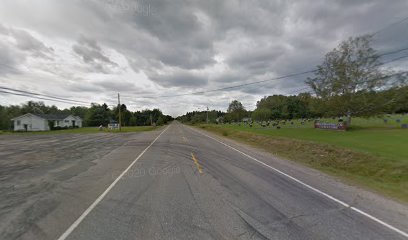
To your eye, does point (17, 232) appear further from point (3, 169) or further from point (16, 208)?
point (3, 169)

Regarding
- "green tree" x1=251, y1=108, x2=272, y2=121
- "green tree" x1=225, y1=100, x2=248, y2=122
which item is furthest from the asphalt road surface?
"green tree" x1=225, y1=100, x2=248, y2=122

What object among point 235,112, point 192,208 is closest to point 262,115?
point 235,112

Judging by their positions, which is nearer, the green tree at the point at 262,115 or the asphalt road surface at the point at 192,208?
the asphalt road surface at the point at 192,208

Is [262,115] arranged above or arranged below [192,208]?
above

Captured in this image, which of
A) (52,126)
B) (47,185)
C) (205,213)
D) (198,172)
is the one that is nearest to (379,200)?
(205,213)

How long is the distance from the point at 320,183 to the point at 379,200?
1.61m

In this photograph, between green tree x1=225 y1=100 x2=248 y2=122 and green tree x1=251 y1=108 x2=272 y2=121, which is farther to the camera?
green tree x1=225 y1=100 x2=248 y2=122

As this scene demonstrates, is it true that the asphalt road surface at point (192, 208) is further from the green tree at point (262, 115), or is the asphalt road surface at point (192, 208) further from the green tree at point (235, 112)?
the green tree at point (235, 112)

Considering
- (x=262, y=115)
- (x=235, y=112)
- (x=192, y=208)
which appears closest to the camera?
(x=192, y=208)

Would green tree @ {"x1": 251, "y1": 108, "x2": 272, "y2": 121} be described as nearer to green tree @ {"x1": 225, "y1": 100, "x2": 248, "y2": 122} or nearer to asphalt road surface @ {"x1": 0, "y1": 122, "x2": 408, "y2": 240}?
green tree @ {"x1": 225, "y1": 100, "x2": 248, "y2": 122}

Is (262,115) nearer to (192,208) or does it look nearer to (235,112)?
(235,112)

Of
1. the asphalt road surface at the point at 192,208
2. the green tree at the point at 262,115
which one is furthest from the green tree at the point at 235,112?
the asphalt road surface at the point at 192,208

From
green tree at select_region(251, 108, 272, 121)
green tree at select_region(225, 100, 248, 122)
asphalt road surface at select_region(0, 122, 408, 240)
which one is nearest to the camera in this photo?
asphalt road surface at select_region(0, 122, 408, 240)

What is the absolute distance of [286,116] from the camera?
361 ft
